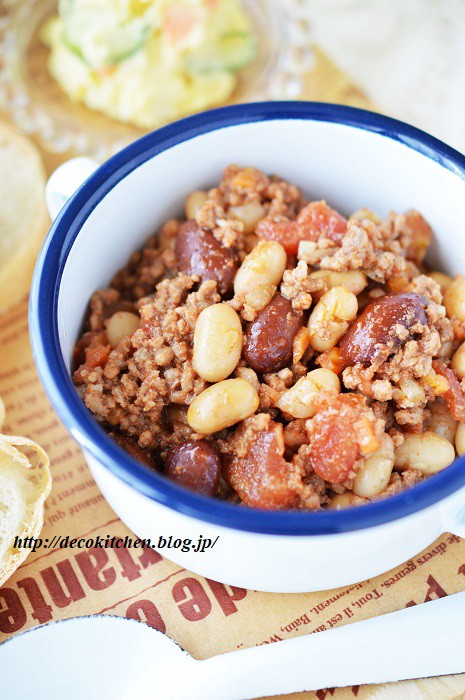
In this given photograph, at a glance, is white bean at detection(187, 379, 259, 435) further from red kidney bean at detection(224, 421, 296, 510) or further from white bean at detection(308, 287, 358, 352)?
white bean at detection(308, 287, 358, 352)

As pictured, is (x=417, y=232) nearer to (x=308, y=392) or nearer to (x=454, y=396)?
(x=454, y=396)

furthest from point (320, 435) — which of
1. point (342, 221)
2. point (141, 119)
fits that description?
point (141, 119)

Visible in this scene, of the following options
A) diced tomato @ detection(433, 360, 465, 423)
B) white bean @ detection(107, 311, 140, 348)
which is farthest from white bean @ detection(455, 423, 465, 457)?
white bean @ detection(107, 311, 140, 348)

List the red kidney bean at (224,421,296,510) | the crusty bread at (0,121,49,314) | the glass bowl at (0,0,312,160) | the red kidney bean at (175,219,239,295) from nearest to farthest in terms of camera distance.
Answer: the red kidney bean at (224,421,296,510), the red kidney bean at (175,219,239,295), the crusty bread at (0,121,49,314), the glass bowl at (0,0,312,160)

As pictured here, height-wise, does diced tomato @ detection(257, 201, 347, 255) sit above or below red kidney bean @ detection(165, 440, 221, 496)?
above

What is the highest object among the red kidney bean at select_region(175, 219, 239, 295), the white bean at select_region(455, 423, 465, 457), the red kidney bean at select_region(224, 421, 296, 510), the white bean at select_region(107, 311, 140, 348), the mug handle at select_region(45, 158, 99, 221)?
the white bean at select_region(455, 423, 465, 457)

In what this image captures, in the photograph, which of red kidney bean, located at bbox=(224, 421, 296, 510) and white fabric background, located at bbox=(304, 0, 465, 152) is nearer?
red kidney bean, located at bbox=(224, 421, 296, 510)

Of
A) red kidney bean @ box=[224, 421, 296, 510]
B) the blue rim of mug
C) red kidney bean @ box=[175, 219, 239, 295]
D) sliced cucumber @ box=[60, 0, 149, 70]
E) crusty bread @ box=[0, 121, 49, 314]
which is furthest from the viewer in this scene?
sliced cucumber @ box=[60, 0, 149, 70]
